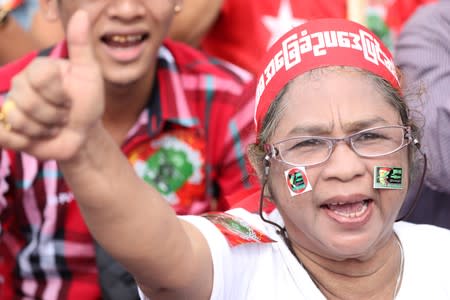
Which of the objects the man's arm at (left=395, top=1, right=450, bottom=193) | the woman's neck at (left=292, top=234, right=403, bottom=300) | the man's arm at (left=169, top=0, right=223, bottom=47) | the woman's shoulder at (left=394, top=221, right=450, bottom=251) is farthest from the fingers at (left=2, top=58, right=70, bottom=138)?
the man's arm at (left=169, top=0, right=223, bottom=47)

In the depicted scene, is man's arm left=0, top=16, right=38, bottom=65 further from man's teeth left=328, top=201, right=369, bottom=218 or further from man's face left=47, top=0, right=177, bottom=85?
man's teeth left=328, top=201, right=369, bottom=218

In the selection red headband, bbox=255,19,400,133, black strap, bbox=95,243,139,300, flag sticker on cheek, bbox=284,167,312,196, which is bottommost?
black strap, bbox=95,243,139,300

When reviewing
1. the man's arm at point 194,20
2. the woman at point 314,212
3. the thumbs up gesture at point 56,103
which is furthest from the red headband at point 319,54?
the man's arm at point 194,20

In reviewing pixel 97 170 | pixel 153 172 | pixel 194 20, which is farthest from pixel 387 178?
pixel 194 20

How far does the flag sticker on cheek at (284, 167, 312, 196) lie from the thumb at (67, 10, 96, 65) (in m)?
0.71

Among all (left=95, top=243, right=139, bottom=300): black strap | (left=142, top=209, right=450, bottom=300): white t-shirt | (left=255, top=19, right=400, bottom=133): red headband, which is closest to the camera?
(left=142, top=209, right=450, bottom=300): white t-shirt

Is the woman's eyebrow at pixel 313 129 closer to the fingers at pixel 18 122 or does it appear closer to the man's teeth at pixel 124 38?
the fingers at pixel 18 122

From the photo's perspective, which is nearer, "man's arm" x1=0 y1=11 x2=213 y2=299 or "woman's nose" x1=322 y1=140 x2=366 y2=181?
"man's arm" x1=0 y1=11 x2=213 y2=299

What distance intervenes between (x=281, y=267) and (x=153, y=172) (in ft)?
3.06

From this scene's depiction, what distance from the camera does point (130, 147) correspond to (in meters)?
3.06

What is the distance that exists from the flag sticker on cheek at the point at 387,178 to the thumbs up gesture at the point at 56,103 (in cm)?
74

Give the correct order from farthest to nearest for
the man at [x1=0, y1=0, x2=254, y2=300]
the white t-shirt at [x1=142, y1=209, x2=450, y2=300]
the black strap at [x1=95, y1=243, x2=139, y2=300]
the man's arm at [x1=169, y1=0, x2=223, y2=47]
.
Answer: the man's arm at [x1=169, y1=0, x2=223, y2=47], the man at [x1=0, y1=0, x2=254, y2=300], the black strap at [x1=95, y1=243, x2=139, y2=300], the white t-shirt at [x1=142, y1=209, x2=450, y2=300]

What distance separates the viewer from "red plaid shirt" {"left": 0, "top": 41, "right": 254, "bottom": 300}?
2.98m

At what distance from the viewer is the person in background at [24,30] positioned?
3654mm
